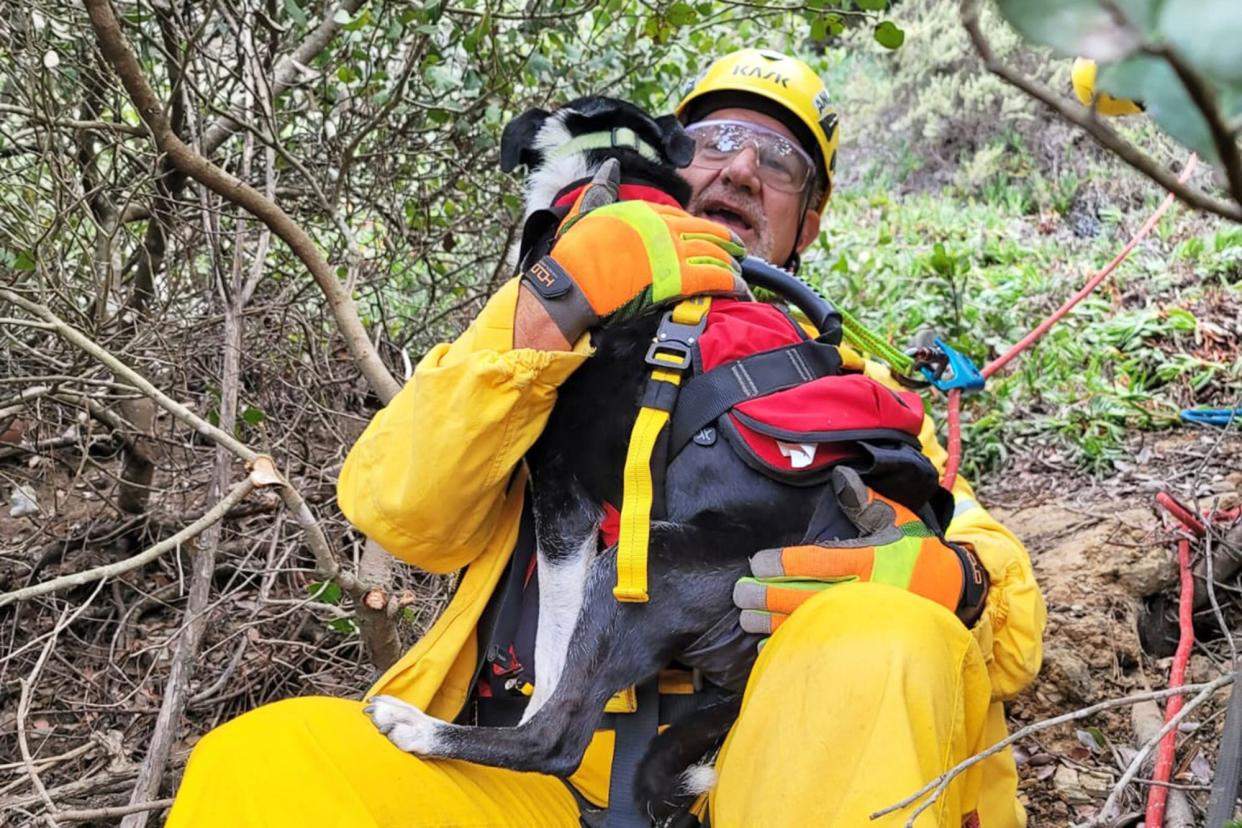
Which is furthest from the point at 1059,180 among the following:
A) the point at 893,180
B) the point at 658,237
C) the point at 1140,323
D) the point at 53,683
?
the point at 53,683

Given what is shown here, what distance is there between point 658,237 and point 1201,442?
3.28 metres

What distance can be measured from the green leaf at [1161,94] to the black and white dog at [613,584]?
171cm

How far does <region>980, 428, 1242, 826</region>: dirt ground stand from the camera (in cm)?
286

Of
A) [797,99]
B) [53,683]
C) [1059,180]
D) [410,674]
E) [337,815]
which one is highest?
[1059,180]

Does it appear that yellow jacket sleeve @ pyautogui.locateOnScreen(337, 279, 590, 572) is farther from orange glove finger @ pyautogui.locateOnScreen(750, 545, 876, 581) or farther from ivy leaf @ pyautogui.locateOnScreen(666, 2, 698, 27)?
ivy leaf @ pyautogui.locateOnScreen(666, 2, 698, 27)

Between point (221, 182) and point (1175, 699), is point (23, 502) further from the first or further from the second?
point (1175, 699)

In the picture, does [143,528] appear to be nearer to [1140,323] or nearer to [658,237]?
[658,237]

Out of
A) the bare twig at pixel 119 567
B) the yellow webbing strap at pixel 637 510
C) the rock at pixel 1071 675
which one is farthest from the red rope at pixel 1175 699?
the bare twig at pixel 119 567

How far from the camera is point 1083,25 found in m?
0.39

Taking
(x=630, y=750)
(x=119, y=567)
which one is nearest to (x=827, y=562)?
(x=630, y=750)

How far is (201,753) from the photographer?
1897mm

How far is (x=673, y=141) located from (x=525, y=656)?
4.13 ft

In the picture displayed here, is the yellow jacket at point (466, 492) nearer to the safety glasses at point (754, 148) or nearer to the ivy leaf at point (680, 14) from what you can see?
the safety glasses at point (754, 148)

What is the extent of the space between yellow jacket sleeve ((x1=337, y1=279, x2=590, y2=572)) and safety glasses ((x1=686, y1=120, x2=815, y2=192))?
4.48ft
